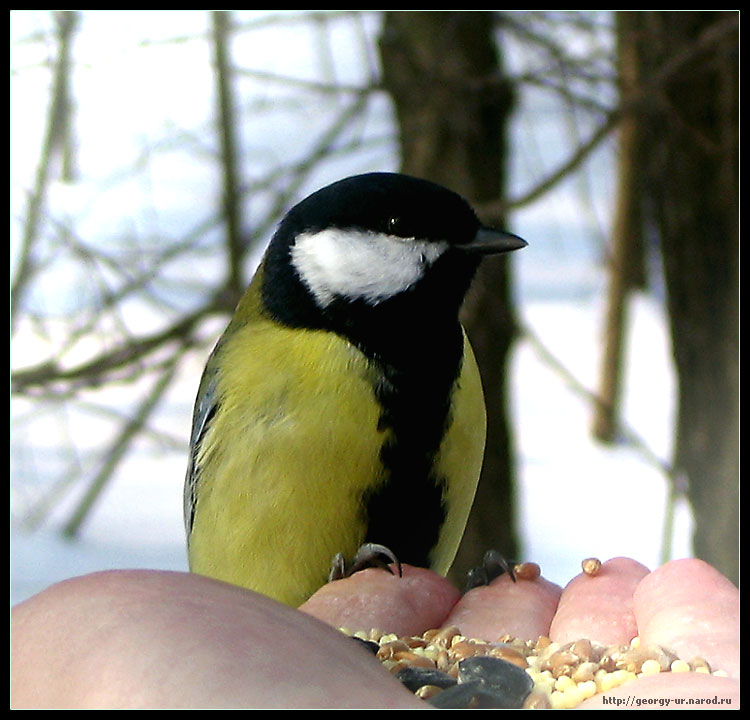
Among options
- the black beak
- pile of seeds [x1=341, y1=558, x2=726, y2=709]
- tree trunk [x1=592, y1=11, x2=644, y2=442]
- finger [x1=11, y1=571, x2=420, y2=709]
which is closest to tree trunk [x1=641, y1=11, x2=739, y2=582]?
tree trunk [x1=592, y1=11, x2=644, y2=442]

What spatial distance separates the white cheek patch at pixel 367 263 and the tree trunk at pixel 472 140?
2.11ft

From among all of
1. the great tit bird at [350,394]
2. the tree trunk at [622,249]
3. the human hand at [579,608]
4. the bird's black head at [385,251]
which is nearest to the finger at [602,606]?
the human hand at [579,608]

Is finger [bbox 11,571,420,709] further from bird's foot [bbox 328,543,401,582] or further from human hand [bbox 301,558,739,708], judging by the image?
bird's foot [bbox 328,543,401,582]

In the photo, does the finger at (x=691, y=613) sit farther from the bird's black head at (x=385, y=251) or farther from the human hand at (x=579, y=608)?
the bird's black head at (x=385, y=251)

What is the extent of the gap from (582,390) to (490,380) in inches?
6.1

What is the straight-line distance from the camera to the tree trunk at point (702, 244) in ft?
5.28

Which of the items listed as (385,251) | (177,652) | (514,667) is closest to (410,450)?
(385,251)

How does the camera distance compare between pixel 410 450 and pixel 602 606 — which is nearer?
pixel 602 606

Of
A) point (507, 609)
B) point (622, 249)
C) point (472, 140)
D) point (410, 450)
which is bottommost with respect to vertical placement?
point (507, 609)

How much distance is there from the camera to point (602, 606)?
0.81 meters

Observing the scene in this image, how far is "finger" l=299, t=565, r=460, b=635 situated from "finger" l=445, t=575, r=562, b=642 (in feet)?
0.06

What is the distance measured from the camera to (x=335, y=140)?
1718 mm

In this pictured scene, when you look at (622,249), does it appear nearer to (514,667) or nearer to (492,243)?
(492,243)

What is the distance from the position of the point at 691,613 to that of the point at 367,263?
1.38 ft
